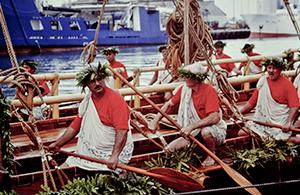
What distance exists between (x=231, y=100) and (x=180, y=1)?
170cm

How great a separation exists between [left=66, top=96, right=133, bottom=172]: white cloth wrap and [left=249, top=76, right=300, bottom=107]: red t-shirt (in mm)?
2273

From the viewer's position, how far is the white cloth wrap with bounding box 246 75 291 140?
280 inches

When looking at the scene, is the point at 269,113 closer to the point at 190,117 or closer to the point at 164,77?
the point at 190,117

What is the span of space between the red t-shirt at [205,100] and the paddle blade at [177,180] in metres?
0.94

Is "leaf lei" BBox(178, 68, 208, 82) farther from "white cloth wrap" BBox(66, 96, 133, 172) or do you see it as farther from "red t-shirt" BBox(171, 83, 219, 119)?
"white cloth wrap" BBox(66, 96, 133, 172)

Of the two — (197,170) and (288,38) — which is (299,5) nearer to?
(288,38)

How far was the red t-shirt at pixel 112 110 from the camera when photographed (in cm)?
547

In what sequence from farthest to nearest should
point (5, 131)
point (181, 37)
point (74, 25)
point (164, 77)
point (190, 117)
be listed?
point (74, 25)
point (164, 77)
point (181, 37)
point (190, 117)
point (5, 131)

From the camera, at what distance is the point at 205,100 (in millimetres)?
6316

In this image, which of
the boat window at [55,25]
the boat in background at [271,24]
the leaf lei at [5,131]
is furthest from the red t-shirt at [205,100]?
the boat in background at [271,24]

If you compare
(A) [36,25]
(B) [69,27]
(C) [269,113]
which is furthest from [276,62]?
(B) [69,27]

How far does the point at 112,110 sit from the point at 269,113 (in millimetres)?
2484

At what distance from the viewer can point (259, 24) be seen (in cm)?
7088

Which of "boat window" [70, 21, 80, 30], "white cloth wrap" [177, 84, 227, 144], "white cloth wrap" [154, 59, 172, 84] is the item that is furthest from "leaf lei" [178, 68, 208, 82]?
"boat window" [70, 21, 80, 30]
